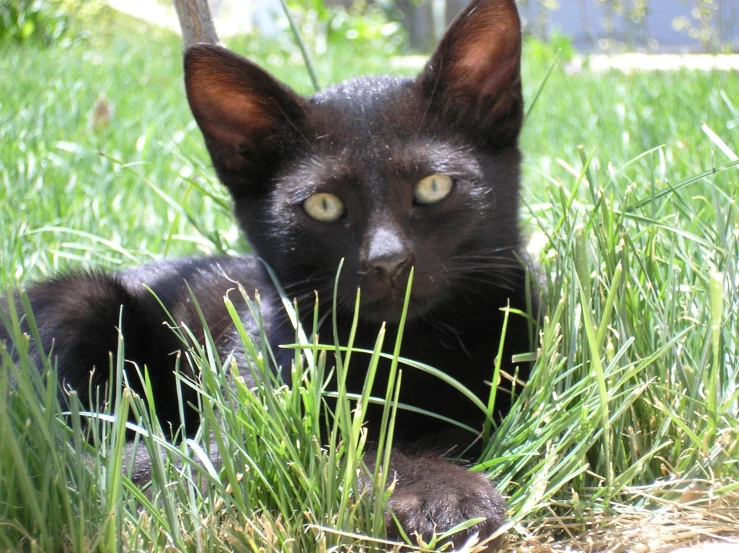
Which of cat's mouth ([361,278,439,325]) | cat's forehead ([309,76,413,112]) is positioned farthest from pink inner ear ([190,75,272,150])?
cat's mouth ([361,278,439,325])

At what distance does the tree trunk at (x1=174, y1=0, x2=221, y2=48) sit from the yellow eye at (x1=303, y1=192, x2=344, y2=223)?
2.66 ft

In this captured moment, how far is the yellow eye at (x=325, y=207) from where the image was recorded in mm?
1618

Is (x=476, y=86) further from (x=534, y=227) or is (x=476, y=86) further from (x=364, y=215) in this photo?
(x=534, y=227)

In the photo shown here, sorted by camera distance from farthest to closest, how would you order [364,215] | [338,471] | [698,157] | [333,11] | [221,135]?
[333,11]
[698,157]
[221,135]
[364,215]
[338,471]

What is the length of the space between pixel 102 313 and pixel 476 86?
108cm

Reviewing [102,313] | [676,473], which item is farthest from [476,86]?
[102,313]

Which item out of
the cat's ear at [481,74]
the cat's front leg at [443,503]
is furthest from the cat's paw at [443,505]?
the cat's ear at [481,74]

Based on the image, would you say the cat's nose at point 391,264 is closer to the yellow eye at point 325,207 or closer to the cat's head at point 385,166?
the cat's head at point 385,166

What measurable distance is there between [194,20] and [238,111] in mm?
535

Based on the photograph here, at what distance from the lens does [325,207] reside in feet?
5.34

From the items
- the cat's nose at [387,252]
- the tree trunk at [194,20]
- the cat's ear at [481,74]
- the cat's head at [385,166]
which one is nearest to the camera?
the cat's nose at [387,252]

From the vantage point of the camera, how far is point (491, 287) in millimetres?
1751

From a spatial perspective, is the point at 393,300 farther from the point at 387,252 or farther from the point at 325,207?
the point at 325,207

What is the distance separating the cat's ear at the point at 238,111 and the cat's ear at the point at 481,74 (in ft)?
1.06
